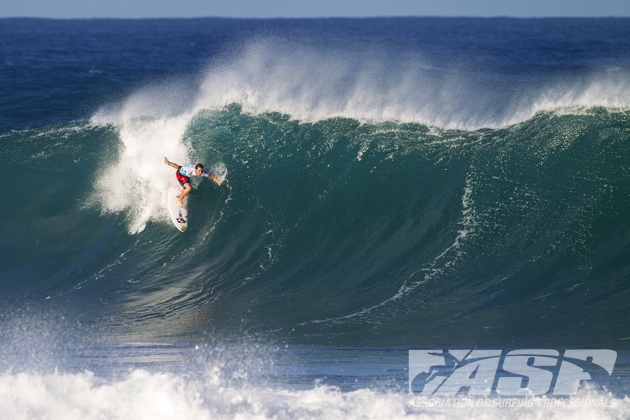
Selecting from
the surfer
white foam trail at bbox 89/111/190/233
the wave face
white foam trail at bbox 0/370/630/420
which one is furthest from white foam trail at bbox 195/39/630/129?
white foam trail at bbox 0/370/630/420

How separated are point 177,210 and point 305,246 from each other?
8.06 feet

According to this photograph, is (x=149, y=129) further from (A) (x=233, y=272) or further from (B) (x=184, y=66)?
(B) (x=184, y=66)

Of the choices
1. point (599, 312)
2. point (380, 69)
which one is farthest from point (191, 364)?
point (380, 69)

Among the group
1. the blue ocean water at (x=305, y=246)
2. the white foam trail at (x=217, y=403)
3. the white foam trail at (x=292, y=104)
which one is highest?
the white foam trail at (x=292, y=104)

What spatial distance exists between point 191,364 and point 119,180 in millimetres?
5449

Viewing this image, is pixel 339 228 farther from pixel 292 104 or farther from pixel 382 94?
pixel 382 94

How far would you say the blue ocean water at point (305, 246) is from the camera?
728 cm

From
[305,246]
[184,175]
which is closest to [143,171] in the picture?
[184,175]

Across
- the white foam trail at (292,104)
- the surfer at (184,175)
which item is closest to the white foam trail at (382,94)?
the white foam trail at (292,104)

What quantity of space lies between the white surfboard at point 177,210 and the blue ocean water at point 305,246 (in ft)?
0.57

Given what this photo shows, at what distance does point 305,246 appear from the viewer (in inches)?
400

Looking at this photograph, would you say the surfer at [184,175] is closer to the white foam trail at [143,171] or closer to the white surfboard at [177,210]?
the white surfboard at [177,210]

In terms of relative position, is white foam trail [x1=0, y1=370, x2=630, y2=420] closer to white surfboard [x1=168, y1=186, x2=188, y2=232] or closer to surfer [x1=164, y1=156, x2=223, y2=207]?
white surfboard [x1=168, y1=186, x2=188, y2=232]

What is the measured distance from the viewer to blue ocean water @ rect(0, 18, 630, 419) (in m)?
7.28
